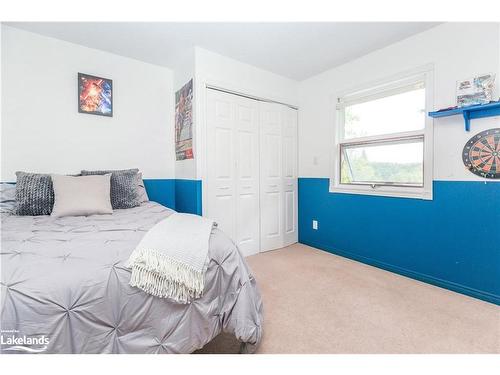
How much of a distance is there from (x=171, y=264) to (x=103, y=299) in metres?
0.27

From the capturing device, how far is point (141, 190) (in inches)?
96.6

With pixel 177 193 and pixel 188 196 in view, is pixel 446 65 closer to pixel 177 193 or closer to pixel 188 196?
pixel 188 196

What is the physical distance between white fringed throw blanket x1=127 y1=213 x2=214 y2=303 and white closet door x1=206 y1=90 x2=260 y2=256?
61.9 inches

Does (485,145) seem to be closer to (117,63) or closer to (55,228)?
(55,228)

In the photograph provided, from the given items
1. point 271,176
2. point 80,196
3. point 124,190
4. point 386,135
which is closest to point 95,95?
point 124,190

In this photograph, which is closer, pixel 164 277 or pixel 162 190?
pixel 164 277

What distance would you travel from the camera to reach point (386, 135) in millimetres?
2650

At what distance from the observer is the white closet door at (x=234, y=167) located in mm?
2789

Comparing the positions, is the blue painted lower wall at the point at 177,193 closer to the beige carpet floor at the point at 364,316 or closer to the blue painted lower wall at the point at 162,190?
the blue painted lower wall at the point at 162,190

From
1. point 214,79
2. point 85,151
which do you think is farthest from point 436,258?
point 85,151

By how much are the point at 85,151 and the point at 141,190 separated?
0.78m

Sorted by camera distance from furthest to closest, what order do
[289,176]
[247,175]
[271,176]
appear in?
1. [289,176]
2. [271,176]
3. [247,175]
